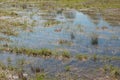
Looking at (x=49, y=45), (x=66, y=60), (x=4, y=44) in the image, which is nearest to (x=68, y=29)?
(x=49, y=45)

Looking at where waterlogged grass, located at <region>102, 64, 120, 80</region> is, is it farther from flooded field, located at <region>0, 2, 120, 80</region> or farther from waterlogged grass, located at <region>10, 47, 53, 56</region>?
waterlogged grass, located at <region>10, 47, 53, 56</region>

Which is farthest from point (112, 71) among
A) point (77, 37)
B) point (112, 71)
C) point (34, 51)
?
point (77, 37)

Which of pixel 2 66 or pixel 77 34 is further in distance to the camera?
pixel 77 34

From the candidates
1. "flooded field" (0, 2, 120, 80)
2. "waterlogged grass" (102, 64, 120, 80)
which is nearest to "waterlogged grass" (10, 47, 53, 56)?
"flooded field" (0, 2, 120, 80)

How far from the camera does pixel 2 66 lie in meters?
14.2

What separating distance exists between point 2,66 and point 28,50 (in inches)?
129

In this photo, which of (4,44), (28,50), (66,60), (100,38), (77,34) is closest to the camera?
(66,60)

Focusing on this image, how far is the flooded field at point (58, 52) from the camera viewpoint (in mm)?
13302

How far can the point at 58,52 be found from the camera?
17031 mm

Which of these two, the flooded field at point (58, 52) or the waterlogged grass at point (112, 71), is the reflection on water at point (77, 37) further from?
the waterlogged grass at point (112, 71)

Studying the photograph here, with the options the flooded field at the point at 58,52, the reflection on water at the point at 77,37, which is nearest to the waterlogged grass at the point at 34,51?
the flooded field at the point at 58,52

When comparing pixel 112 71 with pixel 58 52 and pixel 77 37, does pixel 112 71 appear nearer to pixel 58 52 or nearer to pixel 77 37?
pixel 58 52

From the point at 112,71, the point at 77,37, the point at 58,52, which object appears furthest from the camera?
the point at 77,37

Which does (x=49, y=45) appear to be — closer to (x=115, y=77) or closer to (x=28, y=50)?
(x=28, y=50)
